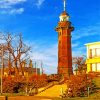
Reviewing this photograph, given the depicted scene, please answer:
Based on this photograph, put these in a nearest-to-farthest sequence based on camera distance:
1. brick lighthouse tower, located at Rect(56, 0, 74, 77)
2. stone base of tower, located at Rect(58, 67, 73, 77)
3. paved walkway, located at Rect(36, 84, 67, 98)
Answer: paved walkway, located at Rect(36, 84, 67, 98) → stone base of tower, located at Rect(58, 67, 73, 77) → brick lighthouse tower, located at Rect(56, 0, 74, 77)

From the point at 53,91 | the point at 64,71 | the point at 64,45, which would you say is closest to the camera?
the point at 53,91

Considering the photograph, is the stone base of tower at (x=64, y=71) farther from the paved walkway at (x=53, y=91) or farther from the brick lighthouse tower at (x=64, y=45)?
the paved walkway at (x=53, y=91)

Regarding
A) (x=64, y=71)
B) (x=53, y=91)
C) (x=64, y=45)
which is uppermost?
(x=64, y=45)

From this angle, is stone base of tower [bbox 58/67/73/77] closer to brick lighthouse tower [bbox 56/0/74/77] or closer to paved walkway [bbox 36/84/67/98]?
brick lighthouse tower [bbox 56/0/74/77]

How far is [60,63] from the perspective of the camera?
78000 millimetres

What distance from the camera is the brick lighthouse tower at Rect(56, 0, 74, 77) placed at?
77750mm

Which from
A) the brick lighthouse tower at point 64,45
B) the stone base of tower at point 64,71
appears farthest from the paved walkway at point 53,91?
the brick lighthouse tower at point 64,45

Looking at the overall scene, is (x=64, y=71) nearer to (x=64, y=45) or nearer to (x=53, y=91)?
(x=64, y=45)

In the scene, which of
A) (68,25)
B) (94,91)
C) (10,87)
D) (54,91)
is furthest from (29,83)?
(68,25)

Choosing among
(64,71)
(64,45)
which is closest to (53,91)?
(64,71)

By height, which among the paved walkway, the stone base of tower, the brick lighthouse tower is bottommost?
the paved walkway

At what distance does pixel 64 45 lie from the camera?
259 feet

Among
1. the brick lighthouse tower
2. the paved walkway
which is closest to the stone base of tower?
the brick lighthouse tower

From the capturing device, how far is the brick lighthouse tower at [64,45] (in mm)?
77750
